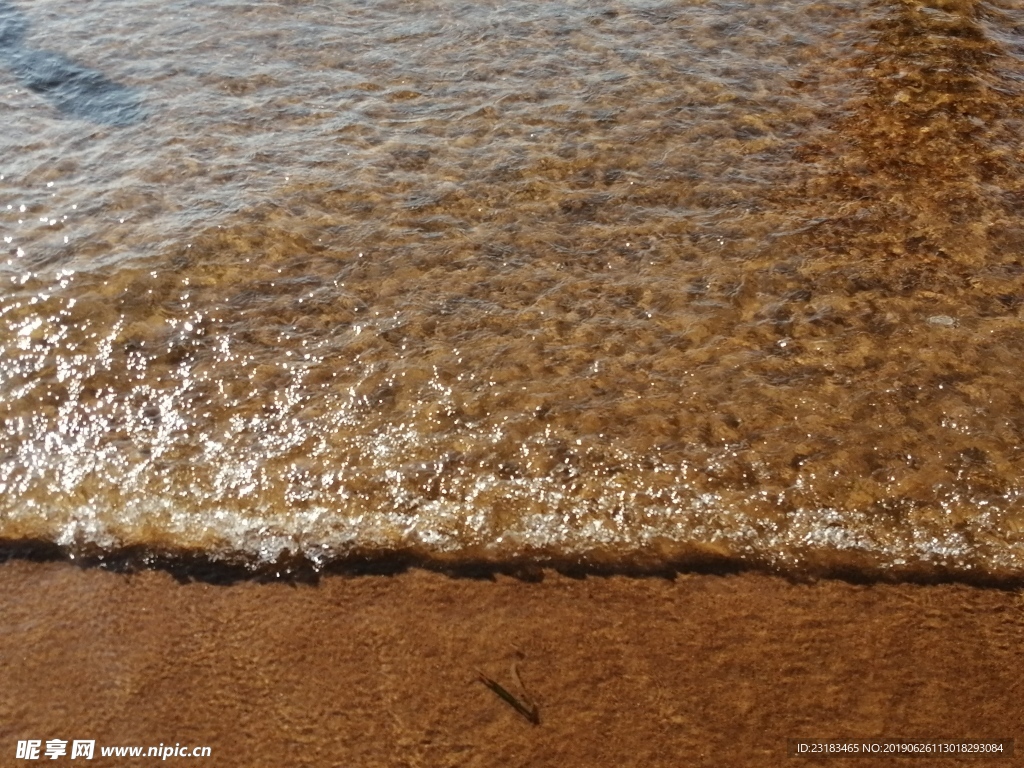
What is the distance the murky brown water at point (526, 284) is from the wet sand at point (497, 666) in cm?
16

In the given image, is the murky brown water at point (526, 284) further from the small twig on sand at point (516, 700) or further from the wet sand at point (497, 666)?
the small twig on sand at point (516, 700)

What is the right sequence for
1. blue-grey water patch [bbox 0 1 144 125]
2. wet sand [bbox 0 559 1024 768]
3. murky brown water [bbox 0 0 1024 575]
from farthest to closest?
blue-grey water patch [bbox 0 1 144 125] → murky brown water [bbox 0 0 1024 575] → wet sand [bbox 0 559 1024 768]

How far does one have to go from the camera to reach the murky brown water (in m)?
2.89

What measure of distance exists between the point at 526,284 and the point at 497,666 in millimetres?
1618

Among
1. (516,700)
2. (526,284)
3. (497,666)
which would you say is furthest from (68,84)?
(516,700)

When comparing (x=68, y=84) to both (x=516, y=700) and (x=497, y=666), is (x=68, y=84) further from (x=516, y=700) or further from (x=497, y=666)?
(x=516, y=700)

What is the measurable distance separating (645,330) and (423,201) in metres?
1.23

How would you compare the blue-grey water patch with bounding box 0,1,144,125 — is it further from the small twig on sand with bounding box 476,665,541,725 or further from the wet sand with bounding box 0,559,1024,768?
the small twig on sand with bounding box 476,665,541,725

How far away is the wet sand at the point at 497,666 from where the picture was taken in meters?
2.36

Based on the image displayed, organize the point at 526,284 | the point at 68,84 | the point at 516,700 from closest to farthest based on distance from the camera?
the point at 516,700 → the point at 526,284 → the point at 68,84

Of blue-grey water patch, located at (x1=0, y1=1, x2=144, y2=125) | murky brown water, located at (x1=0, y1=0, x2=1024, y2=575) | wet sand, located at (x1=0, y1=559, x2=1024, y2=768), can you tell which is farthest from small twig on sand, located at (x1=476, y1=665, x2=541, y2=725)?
blue-grey water patch, located at (x1=0, y1=1, x2=144, y2=125)

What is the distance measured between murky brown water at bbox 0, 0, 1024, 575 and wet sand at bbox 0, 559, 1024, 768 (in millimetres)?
157

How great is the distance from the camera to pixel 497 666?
2494 millimetres

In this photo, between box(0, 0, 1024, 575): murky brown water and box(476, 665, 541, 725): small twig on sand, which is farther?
box(0, 0, 1024, 575): murky brown water
